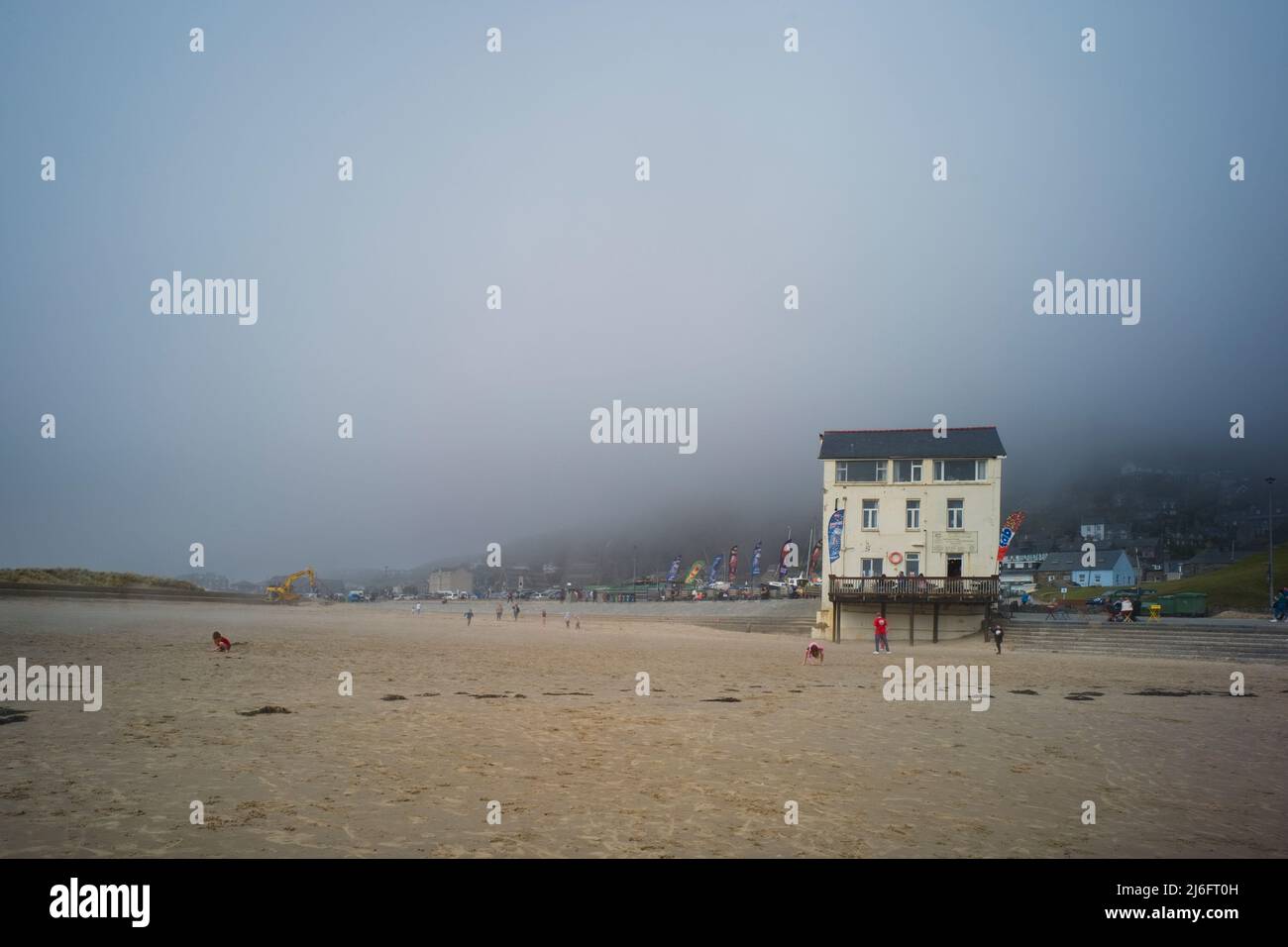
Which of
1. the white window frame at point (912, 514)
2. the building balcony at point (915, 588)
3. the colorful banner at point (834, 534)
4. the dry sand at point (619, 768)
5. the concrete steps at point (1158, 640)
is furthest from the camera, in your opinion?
the white window frame at point (912, 514)

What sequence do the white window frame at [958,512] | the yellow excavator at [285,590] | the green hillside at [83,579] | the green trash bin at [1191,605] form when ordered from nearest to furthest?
the white window frame at [958,512] < the green trash bin at [1191,605] < the green hillside at [83,579] < the yellow excavator at [285,590]

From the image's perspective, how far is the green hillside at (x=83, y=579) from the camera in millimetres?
73312

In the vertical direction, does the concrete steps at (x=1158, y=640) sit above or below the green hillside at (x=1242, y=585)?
above

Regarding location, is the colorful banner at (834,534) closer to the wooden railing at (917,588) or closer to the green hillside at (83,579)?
the wooden railing at (917,588)

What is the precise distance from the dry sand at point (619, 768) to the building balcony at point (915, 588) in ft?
68.3

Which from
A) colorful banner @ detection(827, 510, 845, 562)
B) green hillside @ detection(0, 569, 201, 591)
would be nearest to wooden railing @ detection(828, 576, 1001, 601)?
colorful banner @ detection(827, 510, 845, 562)

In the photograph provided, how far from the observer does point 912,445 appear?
50.6m

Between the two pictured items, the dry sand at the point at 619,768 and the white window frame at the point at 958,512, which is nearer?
the dry sand at the point at 619,768

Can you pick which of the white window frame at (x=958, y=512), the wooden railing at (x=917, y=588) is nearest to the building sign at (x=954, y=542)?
the white window frame at (x=958, y=512)

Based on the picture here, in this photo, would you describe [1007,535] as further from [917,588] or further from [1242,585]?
[1242,585]

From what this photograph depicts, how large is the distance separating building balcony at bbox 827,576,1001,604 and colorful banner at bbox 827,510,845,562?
1573 millimetres
